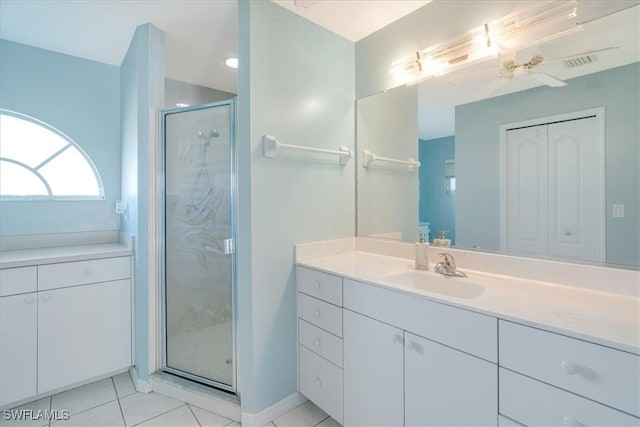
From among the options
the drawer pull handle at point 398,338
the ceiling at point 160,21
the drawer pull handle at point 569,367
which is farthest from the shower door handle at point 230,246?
the drawer pull handle at point 569,367

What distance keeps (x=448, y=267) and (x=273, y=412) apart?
128 cm

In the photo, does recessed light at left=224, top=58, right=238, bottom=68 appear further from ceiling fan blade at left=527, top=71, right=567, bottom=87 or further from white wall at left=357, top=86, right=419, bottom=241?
ceiling fan blade at left=527, top=71, right=567, bottom=87

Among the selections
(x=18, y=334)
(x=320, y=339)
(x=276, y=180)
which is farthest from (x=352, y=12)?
(x=18, y=334)

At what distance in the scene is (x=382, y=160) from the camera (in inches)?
82.0

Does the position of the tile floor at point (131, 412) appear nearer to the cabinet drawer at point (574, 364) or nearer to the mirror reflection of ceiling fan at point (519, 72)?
the cabinet drawer at point (574, 364)

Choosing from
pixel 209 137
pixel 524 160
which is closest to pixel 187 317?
pixel 209 137

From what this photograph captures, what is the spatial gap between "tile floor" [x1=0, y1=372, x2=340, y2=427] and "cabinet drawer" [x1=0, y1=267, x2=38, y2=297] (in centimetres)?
71

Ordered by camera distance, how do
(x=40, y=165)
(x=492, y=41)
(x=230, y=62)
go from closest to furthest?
(x=492, y=41), (x=40, y=165), (x=230, y=62)

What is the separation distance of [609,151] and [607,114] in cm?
15

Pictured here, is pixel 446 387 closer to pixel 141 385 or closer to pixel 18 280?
pixel 141 385

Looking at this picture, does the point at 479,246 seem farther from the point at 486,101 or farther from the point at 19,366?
the point at 19,366

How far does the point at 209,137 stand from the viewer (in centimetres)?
189

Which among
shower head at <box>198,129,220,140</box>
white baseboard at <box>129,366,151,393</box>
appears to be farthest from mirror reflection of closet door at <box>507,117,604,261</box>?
white baseboard at <box>129,366,151,393</box>

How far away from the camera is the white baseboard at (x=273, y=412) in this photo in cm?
162
